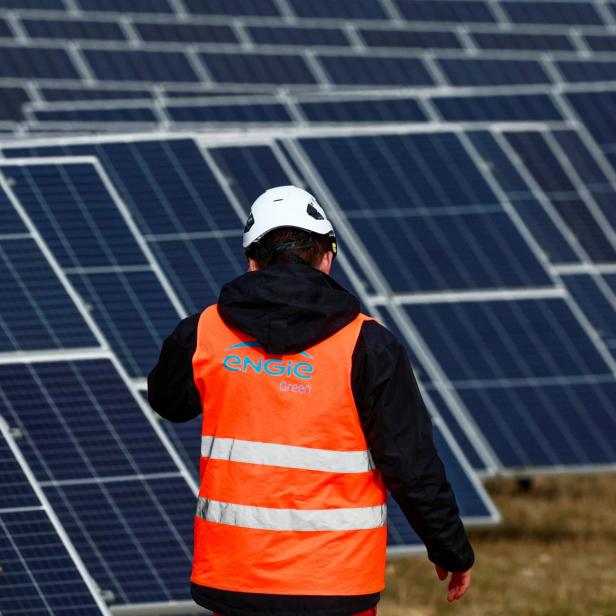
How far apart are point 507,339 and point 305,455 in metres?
7.92

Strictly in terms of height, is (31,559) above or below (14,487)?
below

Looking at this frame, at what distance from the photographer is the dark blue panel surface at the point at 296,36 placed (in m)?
A: 24.0

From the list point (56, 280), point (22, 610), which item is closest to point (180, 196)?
point (56, 280)

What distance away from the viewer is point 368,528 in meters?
4.88

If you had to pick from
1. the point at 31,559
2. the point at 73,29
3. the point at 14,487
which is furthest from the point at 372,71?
the point at 31,559

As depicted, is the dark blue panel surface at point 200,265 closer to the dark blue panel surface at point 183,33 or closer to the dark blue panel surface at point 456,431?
the dark blue panel surface at point 456,431

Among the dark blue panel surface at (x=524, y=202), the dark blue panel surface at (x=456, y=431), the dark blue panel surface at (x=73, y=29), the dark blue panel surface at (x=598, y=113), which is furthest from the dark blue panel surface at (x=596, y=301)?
the dark blue panel surface at (x=73, y=29)

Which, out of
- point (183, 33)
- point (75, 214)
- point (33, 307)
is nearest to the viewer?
point (33, 307)

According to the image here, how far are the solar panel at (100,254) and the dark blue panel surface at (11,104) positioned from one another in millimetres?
9879

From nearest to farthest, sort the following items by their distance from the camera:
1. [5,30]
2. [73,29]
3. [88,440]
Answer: [88,440], [5,30], [73,29]

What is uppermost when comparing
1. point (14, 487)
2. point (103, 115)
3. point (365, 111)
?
point (103, 115)

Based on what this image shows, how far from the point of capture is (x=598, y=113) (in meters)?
17.0

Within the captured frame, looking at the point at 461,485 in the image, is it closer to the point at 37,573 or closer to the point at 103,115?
the point at 37,573

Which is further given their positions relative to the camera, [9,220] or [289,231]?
[9,220]
